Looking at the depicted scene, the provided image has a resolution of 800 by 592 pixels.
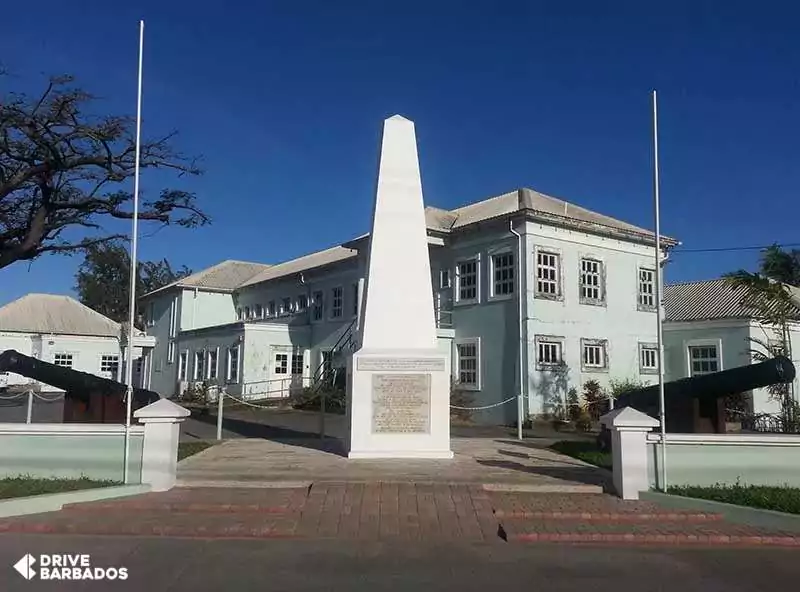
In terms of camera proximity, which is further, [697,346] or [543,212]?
[697,346]

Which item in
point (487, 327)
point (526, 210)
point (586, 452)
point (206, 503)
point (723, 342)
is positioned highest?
point (526, 210)

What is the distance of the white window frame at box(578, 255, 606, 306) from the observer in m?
23.6

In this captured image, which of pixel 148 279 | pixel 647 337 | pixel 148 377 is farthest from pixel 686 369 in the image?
pixel 148 279

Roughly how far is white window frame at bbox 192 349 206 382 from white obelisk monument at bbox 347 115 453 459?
24830 millimetres

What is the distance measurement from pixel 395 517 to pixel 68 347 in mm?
42561

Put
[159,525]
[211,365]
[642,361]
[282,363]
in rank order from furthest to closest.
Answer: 1. [211,365]
2. [282,363]
3. [642,361]
4. [159,525]

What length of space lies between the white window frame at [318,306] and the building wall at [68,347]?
56.1 feet

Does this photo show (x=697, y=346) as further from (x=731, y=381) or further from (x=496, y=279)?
(x=731, y=381)

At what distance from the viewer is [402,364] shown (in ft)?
38.7

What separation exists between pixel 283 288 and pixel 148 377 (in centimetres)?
1332

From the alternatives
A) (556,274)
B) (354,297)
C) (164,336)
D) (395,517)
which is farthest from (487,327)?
(164,336)

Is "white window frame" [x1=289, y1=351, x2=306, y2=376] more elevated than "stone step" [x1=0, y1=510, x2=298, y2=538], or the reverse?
"white window frame" [x1=289, y1=351, x2=306, y2=376]

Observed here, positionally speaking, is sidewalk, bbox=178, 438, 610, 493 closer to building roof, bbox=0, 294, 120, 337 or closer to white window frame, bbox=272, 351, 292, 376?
white window frame, bbox=272, 351, 292, 376
